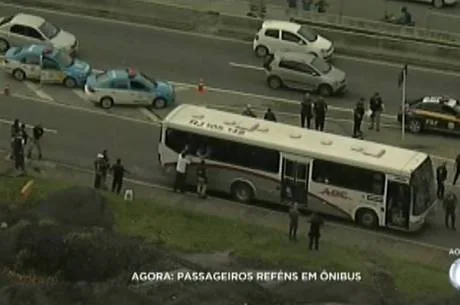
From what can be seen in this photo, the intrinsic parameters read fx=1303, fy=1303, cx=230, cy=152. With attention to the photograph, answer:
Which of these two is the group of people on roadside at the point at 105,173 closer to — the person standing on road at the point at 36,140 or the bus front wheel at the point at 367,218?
the person standing on road at the point at 36,140

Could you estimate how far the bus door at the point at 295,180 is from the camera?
39250 millimetres

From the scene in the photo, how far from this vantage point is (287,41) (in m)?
51.5

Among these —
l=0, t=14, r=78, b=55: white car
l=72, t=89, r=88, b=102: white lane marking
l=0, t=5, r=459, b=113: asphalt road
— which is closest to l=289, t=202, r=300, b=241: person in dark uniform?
l=0, t=5, r=459, b=113: asphalt road

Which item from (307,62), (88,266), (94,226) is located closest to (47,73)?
(307,62)

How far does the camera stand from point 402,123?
45.2 metres

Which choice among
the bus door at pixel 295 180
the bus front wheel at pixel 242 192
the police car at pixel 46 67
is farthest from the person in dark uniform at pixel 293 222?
the police car at pixel 46 67

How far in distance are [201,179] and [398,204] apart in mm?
6057

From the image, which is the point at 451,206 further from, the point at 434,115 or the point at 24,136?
the point at 24,136

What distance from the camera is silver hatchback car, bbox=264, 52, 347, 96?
48125mm

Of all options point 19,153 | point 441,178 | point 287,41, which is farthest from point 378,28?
point 19,153

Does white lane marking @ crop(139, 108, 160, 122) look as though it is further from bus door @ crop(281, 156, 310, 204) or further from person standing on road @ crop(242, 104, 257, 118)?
bus door @ crop(281, 156, 310, 204)

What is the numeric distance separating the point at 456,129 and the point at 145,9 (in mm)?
15791

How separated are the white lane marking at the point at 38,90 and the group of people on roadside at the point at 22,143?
3294 mm

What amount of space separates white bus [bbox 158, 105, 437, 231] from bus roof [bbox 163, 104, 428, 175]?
29mm
